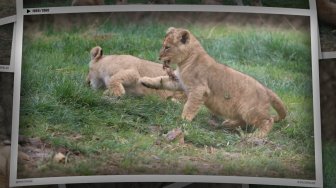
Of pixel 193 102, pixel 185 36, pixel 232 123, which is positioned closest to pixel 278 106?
pixel 232 123

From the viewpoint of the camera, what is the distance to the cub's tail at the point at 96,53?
247 centimetres

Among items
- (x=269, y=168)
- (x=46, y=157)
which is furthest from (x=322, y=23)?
(x=46, y=157)

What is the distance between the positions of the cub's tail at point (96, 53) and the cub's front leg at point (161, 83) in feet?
0.71

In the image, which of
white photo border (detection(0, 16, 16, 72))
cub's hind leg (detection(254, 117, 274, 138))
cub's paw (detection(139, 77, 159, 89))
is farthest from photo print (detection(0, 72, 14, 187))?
A: cub's hind leg (detection(254, 117, 274, 138))

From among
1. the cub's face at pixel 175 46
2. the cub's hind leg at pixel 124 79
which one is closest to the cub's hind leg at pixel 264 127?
the cub's face at pixel 175 46

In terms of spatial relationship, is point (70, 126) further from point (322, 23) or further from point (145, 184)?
point (322, 23)

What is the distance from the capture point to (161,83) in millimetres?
2459

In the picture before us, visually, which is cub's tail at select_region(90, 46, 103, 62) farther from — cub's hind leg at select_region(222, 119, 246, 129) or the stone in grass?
cub's hind leg at select_region(222, 119, 246, 129)

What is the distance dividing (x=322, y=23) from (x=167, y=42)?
709mm

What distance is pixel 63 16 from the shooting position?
2463 mm

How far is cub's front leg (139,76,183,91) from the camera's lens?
8.04 ft

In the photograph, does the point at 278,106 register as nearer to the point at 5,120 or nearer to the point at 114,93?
the point at 114,93

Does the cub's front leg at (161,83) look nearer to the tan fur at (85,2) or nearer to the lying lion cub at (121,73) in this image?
the lying lion cub at (121,73)

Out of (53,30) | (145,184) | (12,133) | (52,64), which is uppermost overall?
(53,30)
